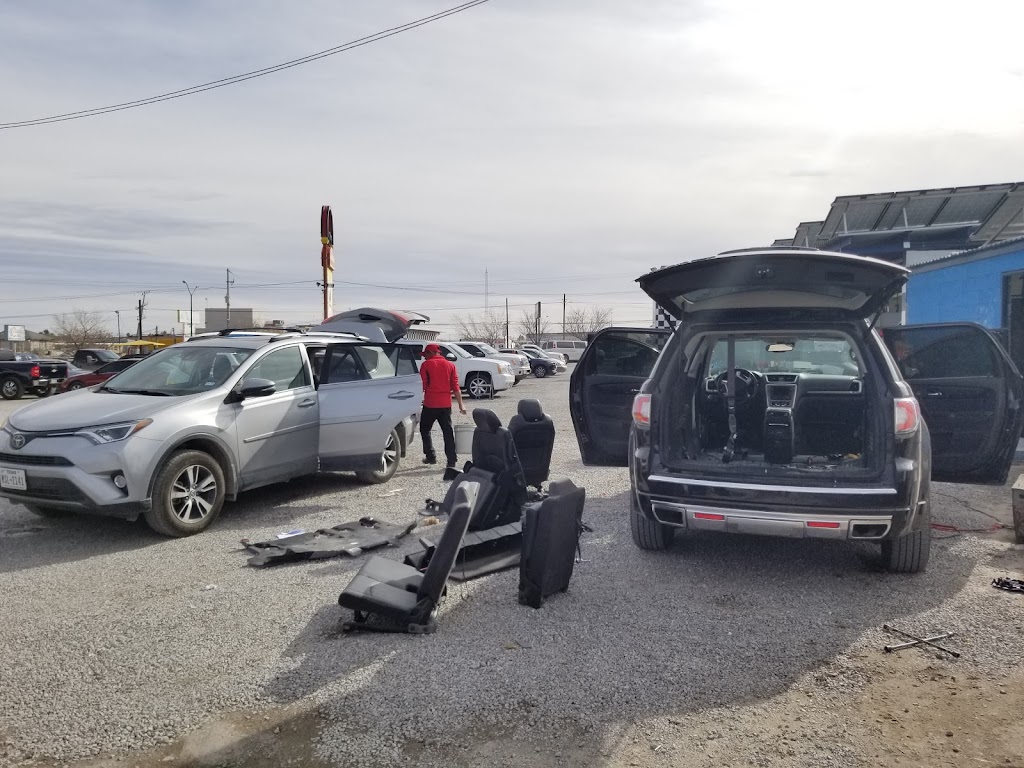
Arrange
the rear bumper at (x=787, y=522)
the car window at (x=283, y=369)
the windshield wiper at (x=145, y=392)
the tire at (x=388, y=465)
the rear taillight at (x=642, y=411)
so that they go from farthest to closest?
the tire at (x=388, y=465)
the car window at (x=283, y=369)
the windshield wiper at (x=145, y=392)
the rear taillight at (x=642, y=411)
the rear bumper at (x=787, y=522)

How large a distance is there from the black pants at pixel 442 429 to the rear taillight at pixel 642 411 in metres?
4.43

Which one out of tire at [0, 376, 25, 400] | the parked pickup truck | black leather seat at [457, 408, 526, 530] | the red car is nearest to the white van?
the parked pickup truck

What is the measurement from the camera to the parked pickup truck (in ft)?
74.5

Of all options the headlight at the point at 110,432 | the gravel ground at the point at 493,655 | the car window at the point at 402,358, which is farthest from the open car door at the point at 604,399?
the headlight at the point at 110,432

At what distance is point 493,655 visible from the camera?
3.90m

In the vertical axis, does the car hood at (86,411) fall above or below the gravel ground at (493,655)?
above

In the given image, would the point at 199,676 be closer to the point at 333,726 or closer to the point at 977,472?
the point at 333,726

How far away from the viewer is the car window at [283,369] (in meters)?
7.30

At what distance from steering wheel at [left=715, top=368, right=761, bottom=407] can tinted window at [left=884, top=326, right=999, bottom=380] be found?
1.05 metres

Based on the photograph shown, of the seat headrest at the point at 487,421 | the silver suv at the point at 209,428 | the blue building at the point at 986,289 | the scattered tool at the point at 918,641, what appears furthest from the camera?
the blue building at the point at 986,289

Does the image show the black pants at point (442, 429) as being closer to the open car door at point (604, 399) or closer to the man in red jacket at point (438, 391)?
the man in red jacket at point (438, 391)

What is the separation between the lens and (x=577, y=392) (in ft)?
21.6

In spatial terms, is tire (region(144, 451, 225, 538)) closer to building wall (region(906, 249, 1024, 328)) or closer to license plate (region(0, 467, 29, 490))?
license plate (region(0, 467, 29, 490))

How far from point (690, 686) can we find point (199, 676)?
2.32 metres
